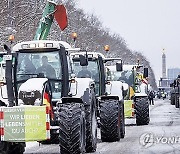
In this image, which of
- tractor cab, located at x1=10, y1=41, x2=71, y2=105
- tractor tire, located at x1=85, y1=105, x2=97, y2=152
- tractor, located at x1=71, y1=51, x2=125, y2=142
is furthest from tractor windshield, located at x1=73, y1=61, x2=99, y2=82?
tractor cab, located at x1=10, y1=41, x2=71, y2=105

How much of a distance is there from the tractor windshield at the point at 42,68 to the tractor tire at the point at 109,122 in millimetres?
4067

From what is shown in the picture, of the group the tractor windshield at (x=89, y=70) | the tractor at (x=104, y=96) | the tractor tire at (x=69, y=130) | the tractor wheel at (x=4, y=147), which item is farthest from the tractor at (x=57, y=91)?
the tractor windshield at (x=89, y=70)

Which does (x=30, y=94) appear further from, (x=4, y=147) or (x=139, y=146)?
(x=139, y=146)

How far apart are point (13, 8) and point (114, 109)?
3116 centimetres

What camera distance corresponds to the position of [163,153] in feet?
47.7

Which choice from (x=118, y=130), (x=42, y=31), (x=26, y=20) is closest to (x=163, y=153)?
(x=118, y=130)

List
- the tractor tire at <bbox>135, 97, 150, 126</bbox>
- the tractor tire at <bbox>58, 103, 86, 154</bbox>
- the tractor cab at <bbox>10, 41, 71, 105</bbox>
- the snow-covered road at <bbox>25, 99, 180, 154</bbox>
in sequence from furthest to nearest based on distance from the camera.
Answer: the tractor tire at <bbox>135, 97, 150, 126</bbox>
the snow-covered road at <bbox>25, 99, 180, 154</bbox>
the tractor cab at <bbox>10, 41, 71, 105</bbox>
the tractor tire at <bbox>58, 103, 86, 154</bbox>

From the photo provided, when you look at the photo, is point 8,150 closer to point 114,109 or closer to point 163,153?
point 163,153

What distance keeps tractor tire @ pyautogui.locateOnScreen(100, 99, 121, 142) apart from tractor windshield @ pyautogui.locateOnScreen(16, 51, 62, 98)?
407cm

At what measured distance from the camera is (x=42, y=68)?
14.5 metres

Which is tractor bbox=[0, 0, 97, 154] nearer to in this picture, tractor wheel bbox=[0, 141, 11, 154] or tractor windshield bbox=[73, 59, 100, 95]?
tractor wheel bbox=[0, 141, 11, 154]

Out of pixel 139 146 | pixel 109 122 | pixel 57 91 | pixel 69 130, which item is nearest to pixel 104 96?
pixel 109 122

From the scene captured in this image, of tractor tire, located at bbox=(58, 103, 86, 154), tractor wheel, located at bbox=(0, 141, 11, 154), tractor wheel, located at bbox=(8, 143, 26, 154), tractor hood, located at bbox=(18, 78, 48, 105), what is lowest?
tractor wheel, located at bbox=(8, 143, 26, 154)

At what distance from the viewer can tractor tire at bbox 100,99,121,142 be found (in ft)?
60.3
